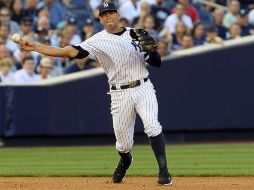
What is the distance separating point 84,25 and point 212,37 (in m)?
2.58

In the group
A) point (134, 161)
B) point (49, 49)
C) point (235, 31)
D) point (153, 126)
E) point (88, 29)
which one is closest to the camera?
point (49, 49)

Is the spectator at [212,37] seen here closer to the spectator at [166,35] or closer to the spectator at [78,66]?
the spectator at [166,35]

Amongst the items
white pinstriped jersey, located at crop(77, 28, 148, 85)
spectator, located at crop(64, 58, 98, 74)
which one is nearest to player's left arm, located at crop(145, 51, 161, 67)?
white pinstriped jersey, located at crop(77, 28, 148, 85)

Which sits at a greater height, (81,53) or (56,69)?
(81,53)

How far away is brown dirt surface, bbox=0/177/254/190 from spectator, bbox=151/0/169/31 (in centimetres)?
795

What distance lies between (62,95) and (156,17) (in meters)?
3.01

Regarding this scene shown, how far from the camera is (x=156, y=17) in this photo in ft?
58.2

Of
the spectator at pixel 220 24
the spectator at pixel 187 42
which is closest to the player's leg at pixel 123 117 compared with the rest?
the spectator at pixel 187 42

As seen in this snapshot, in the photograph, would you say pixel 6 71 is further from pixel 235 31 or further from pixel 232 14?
pixel 232 14

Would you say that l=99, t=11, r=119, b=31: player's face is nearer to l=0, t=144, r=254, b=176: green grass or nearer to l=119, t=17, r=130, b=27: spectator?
l=0, t=144, r=254, b=176: green grass

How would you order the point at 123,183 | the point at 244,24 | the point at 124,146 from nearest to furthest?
1. the point at 124,146
2. the point at 123,183
3. the point at 244,24

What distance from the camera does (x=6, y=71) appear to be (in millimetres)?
15516

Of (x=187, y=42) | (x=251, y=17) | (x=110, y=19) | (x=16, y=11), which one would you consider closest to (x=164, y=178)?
(x=110, y=19)

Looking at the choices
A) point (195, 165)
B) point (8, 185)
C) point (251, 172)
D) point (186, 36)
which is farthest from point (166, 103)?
point (8, 185)
